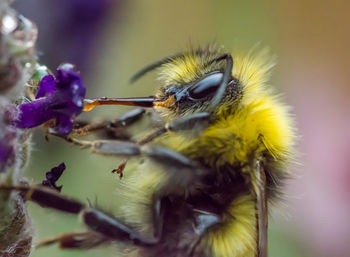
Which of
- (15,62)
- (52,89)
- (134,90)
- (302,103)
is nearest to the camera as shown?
(15,62)

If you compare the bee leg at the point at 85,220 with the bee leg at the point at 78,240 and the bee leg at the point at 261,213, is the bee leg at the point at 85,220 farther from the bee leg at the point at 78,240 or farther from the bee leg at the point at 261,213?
the bee leg at the point at 261,213

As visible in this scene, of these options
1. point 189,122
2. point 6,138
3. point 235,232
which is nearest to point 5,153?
point 6,138

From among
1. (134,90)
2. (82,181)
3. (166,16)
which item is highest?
(166,16)

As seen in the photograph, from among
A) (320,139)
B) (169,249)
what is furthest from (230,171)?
(320,139)

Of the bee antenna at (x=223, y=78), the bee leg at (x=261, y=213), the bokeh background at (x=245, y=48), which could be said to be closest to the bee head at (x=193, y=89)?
the bee antenna at (x=223, y=78)

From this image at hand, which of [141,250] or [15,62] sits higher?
[15,62]

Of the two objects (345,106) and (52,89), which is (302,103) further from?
(52,89)
